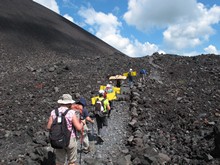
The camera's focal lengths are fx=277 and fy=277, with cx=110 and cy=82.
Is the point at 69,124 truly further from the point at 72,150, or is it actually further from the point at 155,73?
the point at 155,73

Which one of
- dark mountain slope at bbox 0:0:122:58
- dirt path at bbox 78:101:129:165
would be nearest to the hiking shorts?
dirt path at bbox 78:101:129:165

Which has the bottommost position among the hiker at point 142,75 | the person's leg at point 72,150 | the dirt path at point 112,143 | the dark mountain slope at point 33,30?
the dirt path at point 112,143

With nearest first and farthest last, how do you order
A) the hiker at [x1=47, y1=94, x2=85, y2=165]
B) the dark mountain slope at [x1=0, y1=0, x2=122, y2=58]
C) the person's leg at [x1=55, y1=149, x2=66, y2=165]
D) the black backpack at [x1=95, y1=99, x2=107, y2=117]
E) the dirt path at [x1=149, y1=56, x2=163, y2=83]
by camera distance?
the hiker at [x1=47, y1=94, x2=85, y2=165], the person's leg at [x1=55, y1=149, x2=66, y2=165], the black backpack at [x1=95, y1=99, x2=107, y2=117], the dirt path at [x1=149, y1=56, x2=163, y2=83], the dark mountain slope at [x1=0, y1=0, x2=122, y2=58]

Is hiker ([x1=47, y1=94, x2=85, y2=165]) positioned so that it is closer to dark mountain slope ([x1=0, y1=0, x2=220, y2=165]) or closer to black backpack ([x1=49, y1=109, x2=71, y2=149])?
black backpack ([x1=49, y1=109, x2=71, y2=149])

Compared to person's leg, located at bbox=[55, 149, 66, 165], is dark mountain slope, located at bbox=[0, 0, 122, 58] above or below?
above

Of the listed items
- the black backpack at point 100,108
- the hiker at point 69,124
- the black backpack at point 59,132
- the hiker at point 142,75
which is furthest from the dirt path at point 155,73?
the black backpack at point 59,132

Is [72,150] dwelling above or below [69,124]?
below

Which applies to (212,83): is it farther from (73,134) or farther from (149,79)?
(73,134)

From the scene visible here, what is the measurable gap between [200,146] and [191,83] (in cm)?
1332

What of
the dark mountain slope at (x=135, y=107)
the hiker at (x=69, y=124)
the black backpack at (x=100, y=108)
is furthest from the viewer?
the black backpack at (x=100, y=108)

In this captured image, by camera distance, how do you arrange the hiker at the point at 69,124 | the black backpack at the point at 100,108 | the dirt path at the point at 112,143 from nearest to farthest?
the hiker at the point at 69,124
the dirt path at the point at 112,143
the black backpack at the point at 100,108

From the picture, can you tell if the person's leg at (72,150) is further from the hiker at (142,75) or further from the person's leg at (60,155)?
the hiker at (142,75)

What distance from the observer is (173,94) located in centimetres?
2153

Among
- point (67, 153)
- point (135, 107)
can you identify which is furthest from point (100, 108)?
point (135, 107)
